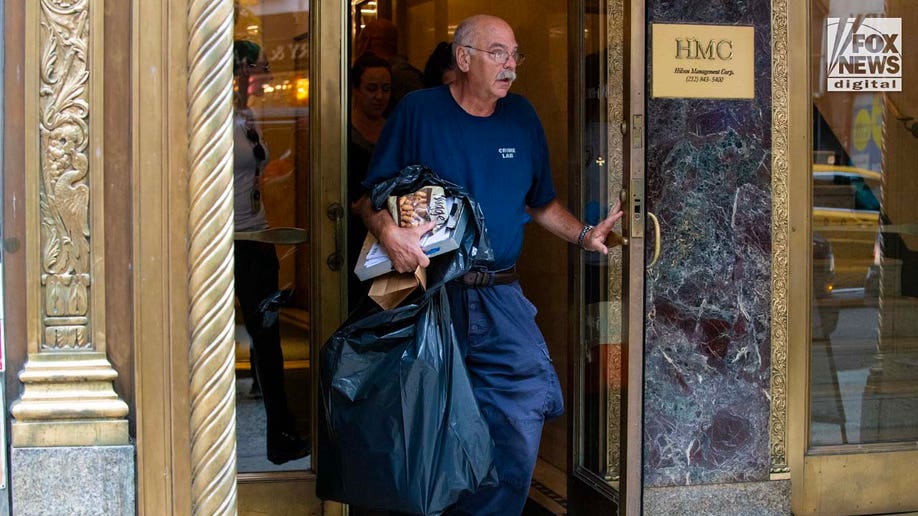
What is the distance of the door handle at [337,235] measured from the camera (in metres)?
4.23

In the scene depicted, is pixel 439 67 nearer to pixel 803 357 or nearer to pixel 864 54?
pixel 864 54

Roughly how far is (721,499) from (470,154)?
1662mm

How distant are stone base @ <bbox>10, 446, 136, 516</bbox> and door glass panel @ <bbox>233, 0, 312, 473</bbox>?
1.06 metres

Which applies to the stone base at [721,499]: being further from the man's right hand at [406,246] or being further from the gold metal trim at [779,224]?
the man's right hand at [406,246]

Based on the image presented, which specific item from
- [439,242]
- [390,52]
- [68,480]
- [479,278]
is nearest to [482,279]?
[479,278]

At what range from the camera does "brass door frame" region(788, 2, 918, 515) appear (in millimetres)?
4398

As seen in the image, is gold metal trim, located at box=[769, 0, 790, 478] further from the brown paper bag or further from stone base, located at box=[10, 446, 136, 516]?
stone base, located at box=[10, 446, 136, 516]

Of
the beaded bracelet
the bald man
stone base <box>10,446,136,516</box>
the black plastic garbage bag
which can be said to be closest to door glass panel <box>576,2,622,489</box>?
the beaded bracelet

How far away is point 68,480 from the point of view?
323 centimetres

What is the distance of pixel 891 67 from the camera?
4688mm

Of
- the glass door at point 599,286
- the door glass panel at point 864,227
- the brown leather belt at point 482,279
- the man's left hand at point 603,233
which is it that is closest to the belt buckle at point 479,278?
the brown leather belt at point 482,279

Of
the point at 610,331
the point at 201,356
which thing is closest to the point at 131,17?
the point at 201,356

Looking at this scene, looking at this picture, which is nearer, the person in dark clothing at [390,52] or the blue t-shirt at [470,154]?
the blue t-shirt at [470,154]

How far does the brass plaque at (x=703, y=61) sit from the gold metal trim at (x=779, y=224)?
120mm
